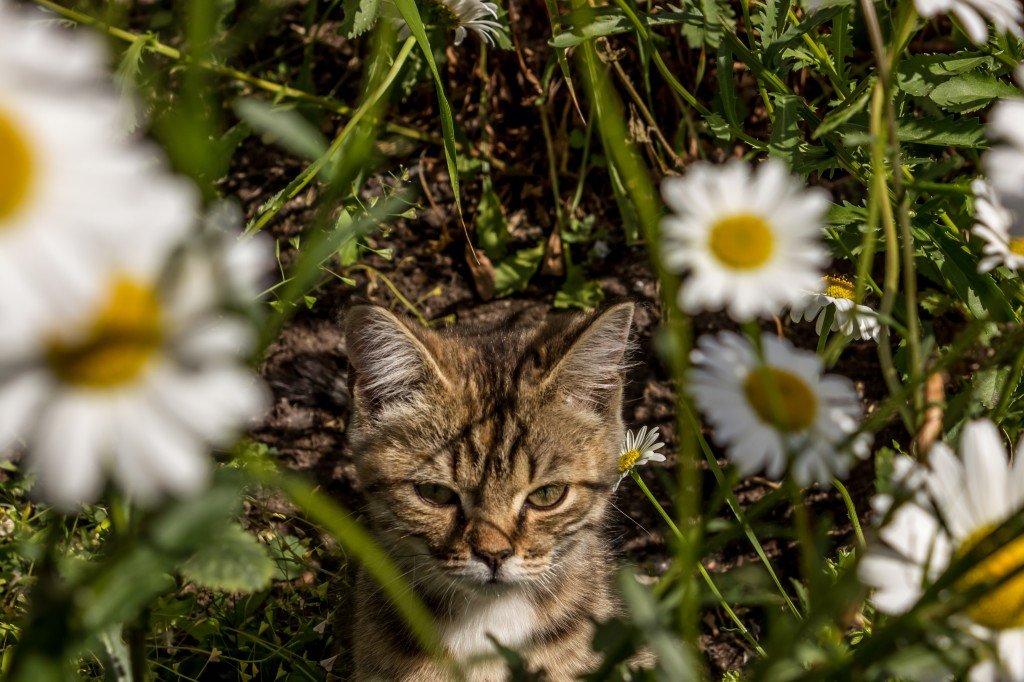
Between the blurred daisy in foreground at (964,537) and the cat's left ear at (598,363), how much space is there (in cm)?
92

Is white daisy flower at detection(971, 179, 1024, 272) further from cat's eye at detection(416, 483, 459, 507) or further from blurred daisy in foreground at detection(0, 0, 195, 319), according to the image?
cat's eye at detection(416, 483, 459, 507)

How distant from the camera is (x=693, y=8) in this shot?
1630mm

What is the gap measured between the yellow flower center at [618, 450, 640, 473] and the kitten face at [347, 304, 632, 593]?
51mm

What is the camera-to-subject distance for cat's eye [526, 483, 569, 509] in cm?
176

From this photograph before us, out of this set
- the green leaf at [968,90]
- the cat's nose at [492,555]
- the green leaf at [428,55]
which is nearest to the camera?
the green leaf at [428,55]

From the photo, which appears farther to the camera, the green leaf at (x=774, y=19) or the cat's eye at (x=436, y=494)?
the cat's eye at (x=436, y=494)

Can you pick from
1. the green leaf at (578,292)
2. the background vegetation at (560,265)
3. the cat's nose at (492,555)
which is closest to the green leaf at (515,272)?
the background vegetation at (560,265)

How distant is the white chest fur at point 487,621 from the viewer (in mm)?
1762

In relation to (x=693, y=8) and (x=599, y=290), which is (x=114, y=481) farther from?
(x=599, y=290)

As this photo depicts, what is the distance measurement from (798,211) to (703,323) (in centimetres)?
184

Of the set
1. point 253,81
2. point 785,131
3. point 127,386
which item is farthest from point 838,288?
point 253,81

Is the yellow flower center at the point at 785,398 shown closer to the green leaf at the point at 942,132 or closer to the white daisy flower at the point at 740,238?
the white daisy flower at the point at 740,238

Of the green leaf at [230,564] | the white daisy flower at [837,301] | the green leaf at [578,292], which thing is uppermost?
the green leaf at [230,564]

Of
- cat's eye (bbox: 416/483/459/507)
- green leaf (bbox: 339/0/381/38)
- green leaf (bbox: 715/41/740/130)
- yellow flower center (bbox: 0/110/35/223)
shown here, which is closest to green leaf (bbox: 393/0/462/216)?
green leaf (bbox: 339/0/381/38)
